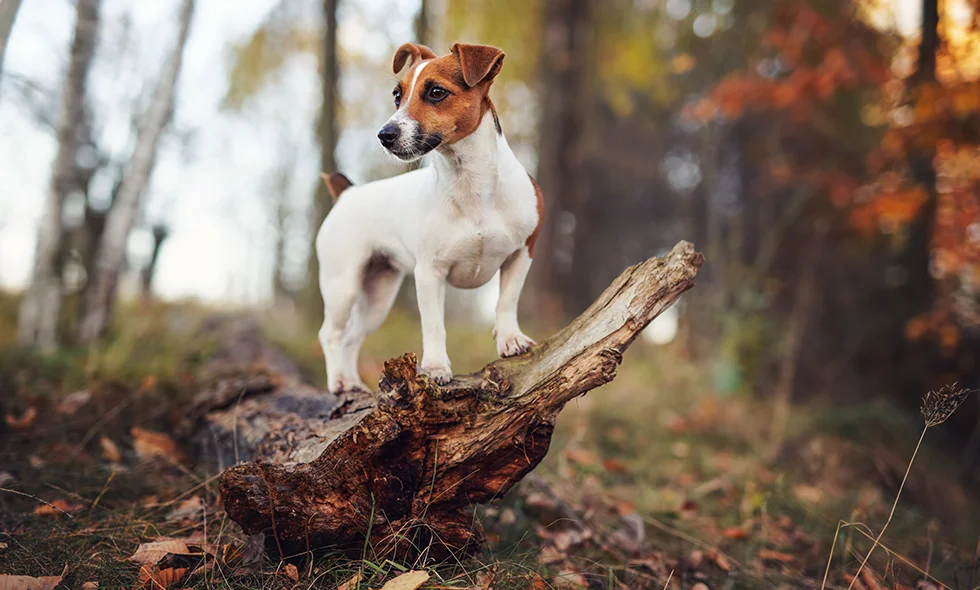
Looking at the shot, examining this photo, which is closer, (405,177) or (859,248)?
(405,177)

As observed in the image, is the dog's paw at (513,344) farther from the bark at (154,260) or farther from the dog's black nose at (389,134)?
the bark at (154,260)

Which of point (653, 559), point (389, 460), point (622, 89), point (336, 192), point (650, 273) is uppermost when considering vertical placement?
point (622, 89)

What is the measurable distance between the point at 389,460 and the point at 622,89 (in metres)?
13.8

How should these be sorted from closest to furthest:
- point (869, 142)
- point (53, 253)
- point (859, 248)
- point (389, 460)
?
point (389, 460) → point (53, 253) → point (859, 248) → point (869, 142)

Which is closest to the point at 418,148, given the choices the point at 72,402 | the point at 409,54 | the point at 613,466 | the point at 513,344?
the point at 409,54

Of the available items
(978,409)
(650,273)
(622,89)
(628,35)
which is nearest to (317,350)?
(650,273)

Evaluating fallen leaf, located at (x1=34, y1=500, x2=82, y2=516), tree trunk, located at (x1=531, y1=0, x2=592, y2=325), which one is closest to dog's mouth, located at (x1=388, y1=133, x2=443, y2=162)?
fallen leaf, located at (x1=34, y1=500, x2=82, y2=516)

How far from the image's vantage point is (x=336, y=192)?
378 centimetres

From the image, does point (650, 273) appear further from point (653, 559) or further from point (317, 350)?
point (317, 350)

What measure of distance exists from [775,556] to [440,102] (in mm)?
3052

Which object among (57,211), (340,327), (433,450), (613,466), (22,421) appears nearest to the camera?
(433,450)

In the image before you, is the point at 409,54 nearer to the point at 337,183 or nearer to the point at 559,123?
the point at 337,183

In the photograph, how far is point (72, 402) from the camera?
4.32 meters

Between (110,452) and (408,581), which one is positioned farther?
(110,452)
